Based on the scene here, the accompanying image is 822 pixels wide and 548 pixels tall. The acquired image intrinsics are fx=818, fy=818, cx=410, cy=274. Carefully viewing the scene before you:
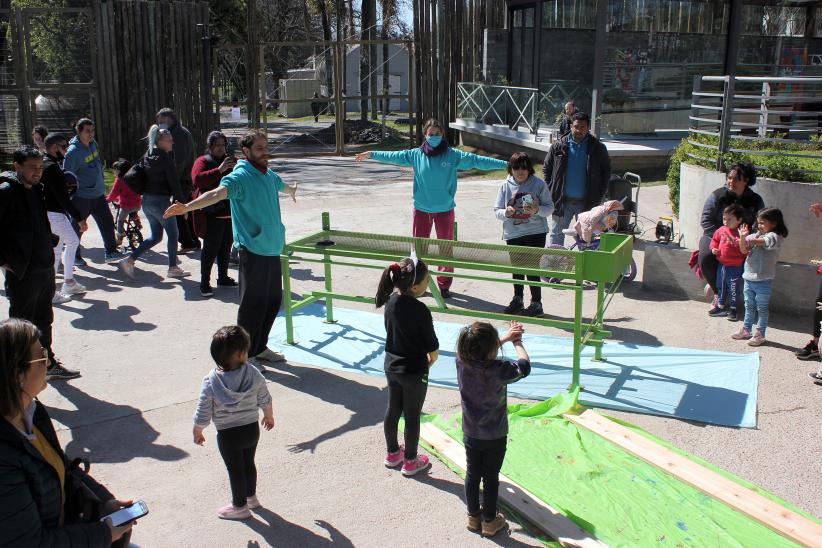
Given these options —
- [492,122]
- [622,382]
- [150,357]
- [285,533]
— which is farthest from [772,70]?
[285,533]

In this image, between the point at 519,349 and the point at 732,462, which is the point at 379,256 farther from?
the point at 732,462

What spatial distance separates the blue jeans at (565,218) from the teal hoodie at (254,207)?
3584mm

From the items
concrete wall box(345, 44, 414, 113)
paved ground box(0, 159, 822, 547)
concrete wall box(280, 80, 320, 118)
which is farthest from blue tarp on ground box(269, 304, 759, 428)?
concrete wall box(345, 44, 414, 113)

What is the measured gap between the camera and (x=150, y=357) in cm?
711

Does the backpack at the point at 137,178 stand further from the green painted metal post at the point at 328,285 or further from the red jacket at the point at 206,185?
the green painted metal post at the point at 328,285

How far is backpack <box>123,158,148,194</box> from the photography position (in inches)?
373

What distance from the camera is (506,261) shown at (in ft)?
21.4

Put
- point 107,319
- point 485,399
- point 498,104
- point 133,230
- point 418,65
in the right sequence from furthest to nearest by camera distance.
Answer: point 418,65
point 498,104
point 133,230
point 107,319
point 485,399

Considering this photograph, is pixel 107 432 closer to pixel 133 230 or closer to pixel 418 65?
pixel 133 230

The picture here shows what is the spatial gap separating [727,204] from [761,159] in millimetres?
1183

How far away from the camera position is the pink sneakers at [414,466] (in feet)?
16.1

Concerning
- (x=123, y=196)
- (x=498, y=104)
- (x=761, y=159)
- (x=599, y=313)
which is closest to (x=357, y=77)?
(x=498, y=104)

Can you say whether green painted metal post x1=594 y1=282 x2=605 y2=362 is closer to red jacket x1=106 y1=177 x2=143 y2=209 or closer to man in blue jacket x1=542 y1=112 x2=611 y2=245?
man in blue jacket x1=542 y1=112 x2=611 y2=245

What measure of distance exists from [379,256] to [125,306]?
3.25 meters
